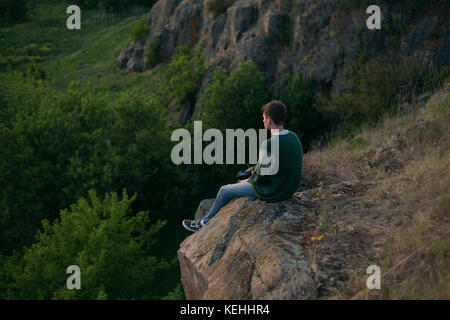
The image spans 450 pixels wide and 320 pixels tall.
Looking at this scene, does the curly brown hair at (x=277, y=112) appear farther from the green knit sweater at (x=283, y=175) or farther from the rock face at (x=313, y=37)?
the rock face at (x=313, y=37)

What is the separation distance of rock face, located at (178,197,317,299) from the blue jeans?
4.0 inches

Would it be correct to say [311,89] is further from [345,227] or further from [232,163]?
[345,227]

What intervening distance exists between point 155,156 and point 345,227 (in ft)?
47.9

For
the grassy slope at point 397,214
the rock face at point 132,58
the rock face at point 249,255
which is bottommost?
the rock face at point 249,255

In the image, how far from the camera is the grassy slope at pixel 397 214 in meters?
4.21

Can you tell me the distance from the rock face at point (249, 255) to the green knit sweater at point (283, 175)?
0.20 metres

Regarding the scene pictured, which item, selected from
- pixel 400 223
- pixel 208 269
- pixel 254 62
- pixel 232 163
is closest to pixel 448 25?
pixel 254 62

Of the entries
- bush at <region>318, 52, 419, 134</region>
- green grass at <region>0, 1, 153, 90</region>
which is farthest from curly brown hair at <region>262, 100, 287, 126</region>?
green grass at <region>0, 1, 153, 90</region>

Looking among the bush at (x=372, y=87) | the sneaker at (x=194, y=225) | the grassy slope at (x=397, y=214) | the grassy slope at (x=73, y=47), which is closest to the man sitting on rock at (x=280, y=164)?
the grassy slope at (x=397, y=214)

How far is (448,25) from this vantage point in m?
19.3

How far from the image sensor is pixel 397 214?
5426mm

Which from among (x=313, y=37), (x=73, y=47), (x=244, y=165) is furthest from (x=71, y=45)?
(x=244, y=165)

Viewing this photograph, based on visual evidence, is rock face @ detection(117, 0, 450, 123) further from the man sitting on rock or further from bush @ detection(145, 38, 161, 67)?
the man sitting on rock

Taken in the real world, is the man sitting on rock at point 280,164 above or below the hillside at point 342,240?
above
